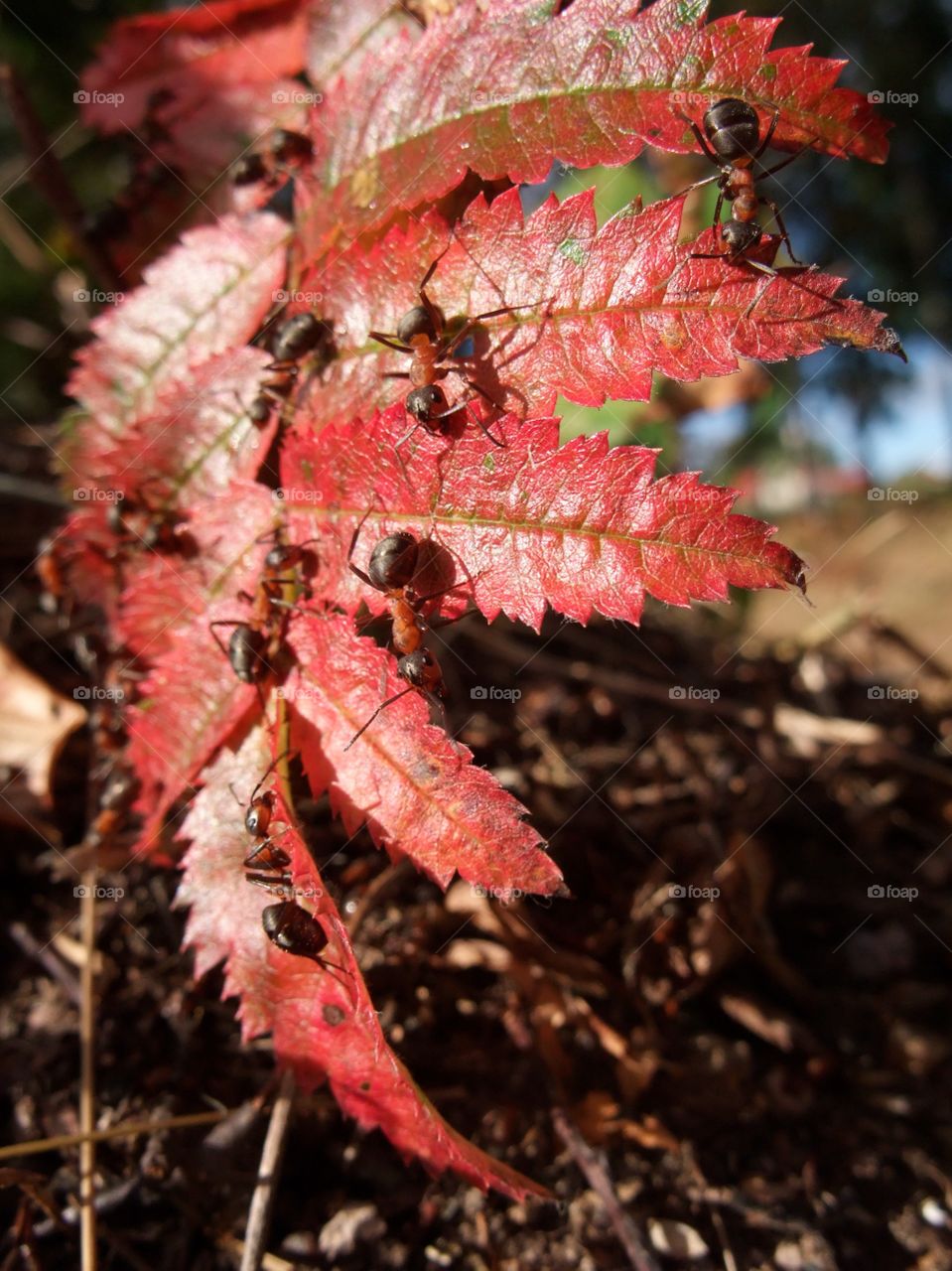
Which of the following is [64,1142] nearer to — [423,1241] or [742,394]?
[423,1241]

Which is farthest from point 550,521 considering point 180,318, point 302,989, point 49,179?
point 49,179

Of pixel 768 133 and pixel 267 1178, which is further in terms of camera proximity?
pixel 267 1178

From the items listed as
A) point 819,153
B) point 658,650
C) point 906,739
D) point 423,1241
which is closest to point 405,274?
point 819,153

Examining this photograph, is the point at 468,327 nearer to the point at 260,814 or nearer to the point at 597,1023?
the point at 260,814

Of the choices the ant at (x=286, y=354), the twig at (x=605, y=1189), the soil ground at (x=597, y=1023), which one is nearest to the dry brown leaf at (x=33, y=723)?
the soil ground at (x=597, y=1023)

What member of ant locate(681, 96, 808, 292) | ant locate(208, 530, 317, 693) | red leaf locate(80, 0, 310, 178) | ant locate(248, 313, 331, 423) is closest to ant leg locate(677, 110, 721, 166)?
ant locate(681, 96, 808, 292)
